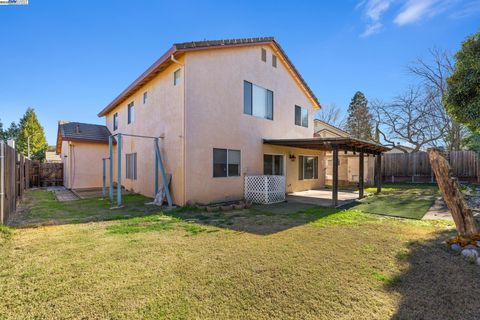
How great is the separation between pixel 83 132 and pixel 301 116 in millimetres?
13438

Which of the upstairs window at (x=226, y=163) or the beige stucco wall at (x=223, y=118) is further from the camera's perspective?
the upstairs window at (x=226, y=163)

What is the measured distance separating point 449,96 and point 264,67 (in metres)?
6.96

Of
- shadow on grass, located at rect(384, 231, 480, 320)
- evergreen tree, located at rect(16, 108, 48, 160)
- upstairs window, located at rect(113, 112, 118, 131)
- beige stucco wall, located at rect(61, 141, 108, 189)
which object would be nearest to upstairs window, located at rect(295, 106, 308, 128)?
shadow on grass, located at rect(384, 231, 480, 320)

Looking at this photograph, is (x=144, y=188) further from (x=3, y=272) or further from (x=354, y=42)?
(x=354, y=42)

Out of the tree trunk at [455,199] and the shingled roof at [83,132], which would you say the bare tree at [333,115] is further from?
the tree trunk at [455,199]

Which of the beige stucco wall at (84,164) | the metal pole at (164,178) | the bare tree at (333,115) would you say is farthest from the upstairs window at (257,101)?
the bare tree at (333,115)

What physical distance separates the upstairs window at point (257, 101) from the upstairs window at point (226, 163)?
202 cm

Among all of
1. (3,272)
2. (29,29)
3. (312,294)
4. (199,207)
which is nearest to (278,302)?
(312,294)

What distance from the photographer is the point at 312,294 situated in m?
2.89

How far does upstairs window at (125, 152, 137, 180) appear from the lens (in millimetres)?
12523

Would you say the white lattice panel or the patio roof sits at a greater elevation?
the patio roof

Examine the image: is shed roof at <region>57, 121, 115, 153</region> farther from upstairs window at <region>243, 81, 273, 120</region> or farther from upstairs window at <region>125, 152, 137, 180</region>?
upstairs window at <region>243, 81, 273, 120</region>

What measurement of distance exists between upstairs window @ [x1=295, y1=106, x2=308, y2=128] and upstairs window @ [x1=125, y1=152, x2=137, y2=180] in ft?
29.4

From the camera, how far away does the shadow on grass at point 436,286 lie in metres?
2.57
